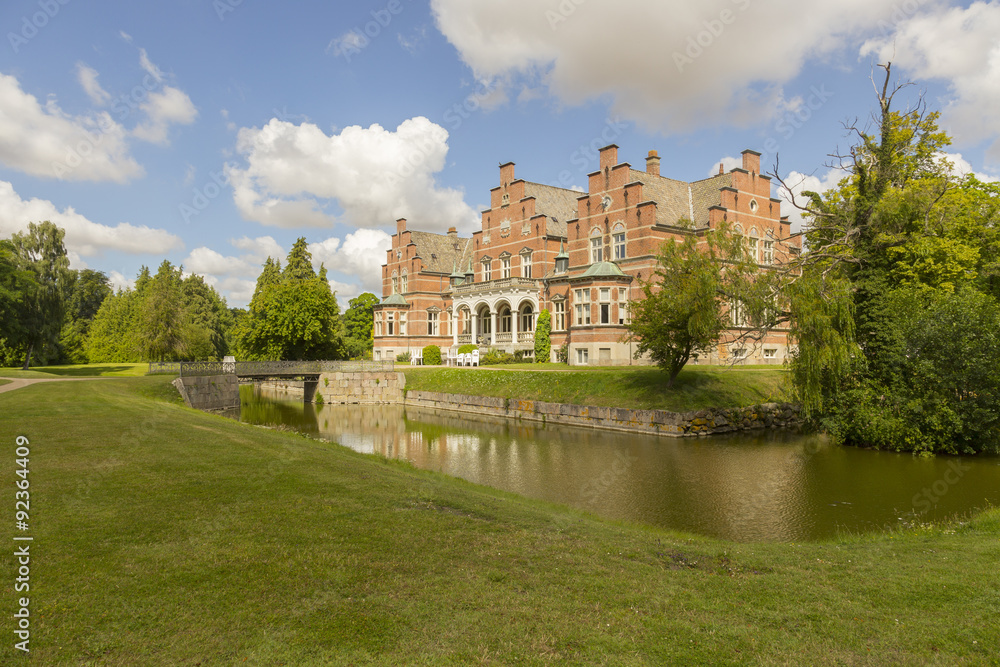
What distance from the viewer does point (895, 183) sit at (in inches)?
1026

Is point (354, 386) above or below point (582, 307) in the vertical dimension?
below

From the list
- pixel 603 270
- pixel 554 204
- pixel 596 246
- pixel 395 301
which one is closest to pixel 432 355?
pixel 395 301

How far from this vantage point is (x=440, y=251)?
5678cm

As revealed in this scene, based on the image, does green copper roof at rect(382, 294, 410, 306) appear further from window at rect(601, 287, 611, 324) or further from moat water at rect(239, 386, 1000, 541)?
moat water at rect(239, 386, 1000, 541)

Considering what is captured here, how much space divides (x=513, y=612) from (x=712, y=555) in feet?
13.5

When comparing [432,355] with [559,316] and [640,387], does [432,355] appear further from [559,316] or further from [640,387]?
[640,387]

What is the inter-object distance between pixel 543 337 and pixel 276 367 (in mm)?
19328

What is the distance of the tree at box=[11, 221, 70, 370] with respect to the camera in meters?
34.3

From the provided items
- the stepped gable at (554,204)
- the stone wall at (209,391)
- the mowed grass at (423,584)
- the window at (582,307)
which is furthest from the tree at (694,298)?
the stone wall at (209,391)

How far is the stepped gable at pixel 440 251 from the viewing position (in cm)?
5522

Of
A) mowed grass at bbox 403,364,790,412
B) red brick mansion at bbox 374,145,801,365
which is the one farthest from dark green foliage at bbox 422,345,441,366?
mowed grass at bbox 403,364,790,412

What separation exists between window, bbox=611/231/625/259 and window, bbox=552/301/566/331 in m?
5.35

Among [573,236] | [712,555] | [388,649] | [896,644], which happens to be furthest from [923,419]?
[573,236]

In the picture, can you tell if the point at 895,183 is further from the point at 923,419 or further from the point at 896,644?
the point at 896,644
